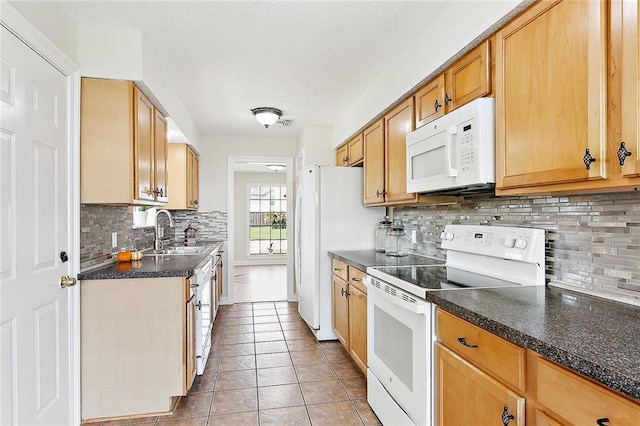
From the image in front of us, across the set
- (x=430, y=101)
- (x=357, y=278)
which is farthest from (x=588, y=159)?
(x=357, y=278)

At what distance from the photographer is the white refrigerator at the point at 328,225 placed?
3.65 metres

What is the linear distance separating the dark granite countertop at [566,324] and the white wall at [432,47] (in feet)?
3.94

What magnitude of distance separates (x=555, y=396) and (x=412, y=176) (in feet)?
5.40

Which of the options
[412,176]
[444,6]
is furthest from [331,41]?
[412,176]

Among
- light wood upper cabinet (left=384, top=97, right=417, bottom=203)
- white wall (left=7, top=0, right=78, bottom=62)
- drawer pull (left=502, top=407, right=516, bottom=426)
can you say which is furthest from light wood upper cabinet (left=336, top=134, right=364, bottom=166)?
drawer pull (left=502, top=407, right=516, bottom=426)

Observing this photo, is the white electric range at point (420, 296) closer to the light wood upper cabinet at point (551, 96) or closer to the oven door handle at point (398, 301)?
the oven door handle at point (398, 301)

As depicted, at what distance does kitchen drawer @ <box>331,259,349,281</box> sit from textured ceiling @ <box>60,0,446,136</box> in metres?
1.58

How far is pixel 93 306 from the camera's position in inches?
88.7

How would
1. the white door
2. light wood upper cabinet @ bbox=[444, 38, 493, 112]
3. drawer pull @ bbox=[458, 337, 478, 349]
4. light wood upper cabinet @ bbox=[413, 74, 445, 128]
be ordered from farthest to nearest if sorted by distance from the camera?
light wood upper cabinet @ bbox=[413, 74, 445, 128] → light wood upper cabinet @ bbox=[444, 38, 493, 112] → the white door → drawer pull @ bbox=[458, 337, 478, 349]

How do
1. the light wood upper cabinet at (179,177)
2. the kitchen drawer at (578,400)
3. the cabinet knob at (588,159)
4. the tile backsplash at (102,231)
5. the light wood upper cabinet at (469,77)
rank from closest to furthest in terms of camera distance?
the kitchen drawer at (578,400)
the cabinet knob at (588,159)
the light wood upper cabinet at (469,77)
the tile backsplash at (102,231)
the light wood upper cabinet at (179,177)

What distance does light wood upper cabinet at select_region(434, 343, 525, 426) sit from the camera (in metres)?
1.17

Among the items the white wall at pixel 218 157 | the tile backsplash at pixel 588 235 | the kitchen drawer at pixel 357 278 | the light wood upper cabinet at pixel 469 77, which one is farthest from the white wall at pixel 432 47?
the white wall at pixel 218 157

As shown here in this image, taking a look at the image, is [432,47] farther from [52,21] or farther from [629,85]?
[52,21]

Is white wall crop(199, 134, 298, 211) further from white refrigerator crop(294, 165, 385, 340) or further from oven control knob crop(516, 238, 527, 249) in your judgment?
oven control knob crop(516, 238, 527, 249)
